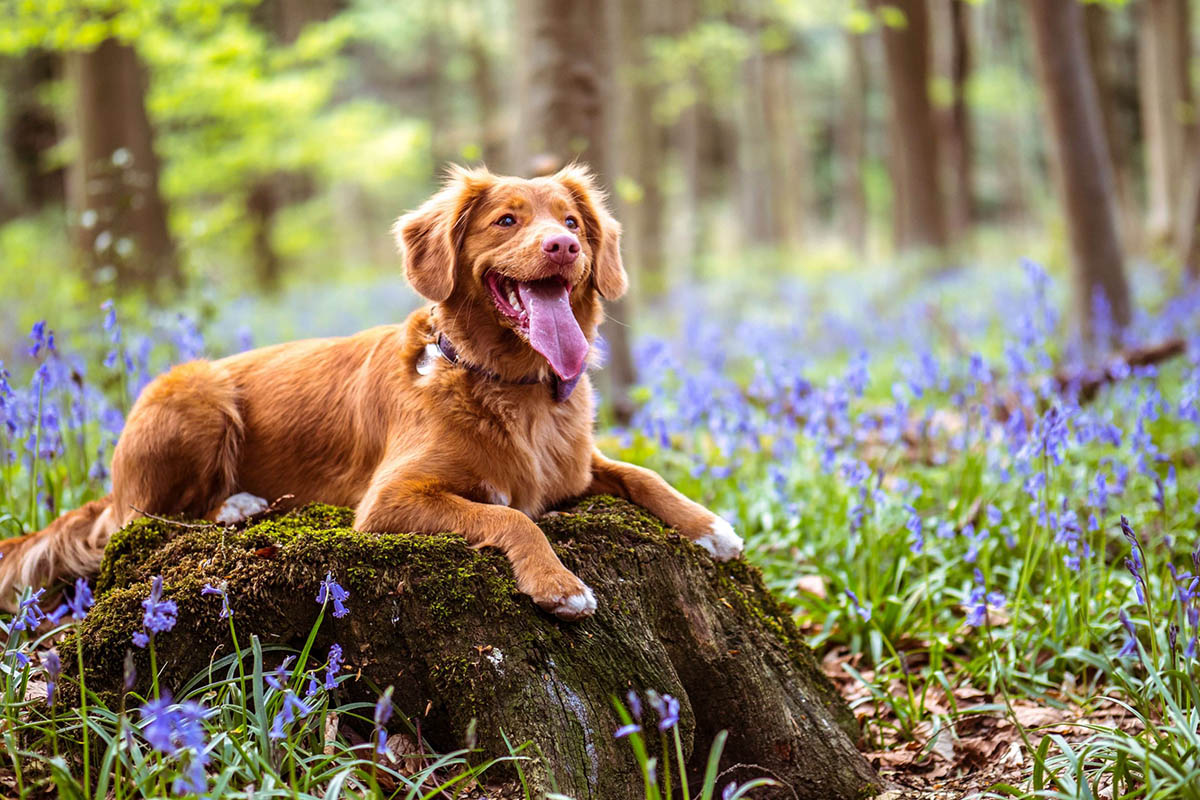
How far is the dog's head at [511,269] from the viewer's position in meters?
3.00

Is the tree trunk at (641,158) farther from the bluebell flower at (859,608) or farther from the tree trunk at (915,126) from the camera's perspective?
the bluebell flower at (859,608)

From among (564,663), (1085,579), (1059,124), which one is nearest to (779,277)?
(1059,124)

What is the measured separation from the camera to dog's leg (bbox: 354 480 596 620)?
8.60 ft

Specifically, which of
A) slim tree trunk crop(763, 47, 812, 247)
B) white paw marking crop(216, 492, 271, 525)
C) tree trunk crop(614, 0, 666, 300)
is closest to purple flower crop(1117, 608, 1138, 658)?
white paw marking crop(216, 492, 271, 525)

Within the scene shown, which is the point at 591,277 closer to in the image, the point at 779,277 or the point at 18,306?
the point at 18,306

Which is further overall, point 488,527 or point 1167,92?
point 1167,92

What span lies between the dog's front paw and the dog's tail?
1.68 metres

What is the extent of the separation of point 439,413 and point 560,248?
2.17ft

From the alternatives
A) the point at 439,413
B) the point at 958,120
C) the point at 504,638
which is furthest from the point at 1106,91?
the point at 504,638

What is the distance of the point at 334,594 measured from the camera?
7.75ft

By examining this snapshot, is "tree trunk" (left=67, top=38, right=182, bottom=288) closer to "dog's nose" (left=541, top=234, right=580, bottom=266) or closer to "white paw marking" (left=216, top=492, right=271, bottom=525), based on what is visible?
"white paw marking" (left=216, top=492, right=271, bottom=525)

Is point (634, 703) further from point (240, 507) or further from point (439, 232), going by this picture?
point (240, 507)

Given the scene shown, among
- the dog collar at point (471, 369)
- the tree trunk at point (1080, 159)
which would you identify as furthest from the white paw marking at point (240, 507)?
the tree trunk at point (1080, 159)

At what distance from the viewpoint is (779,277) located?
669 inches
